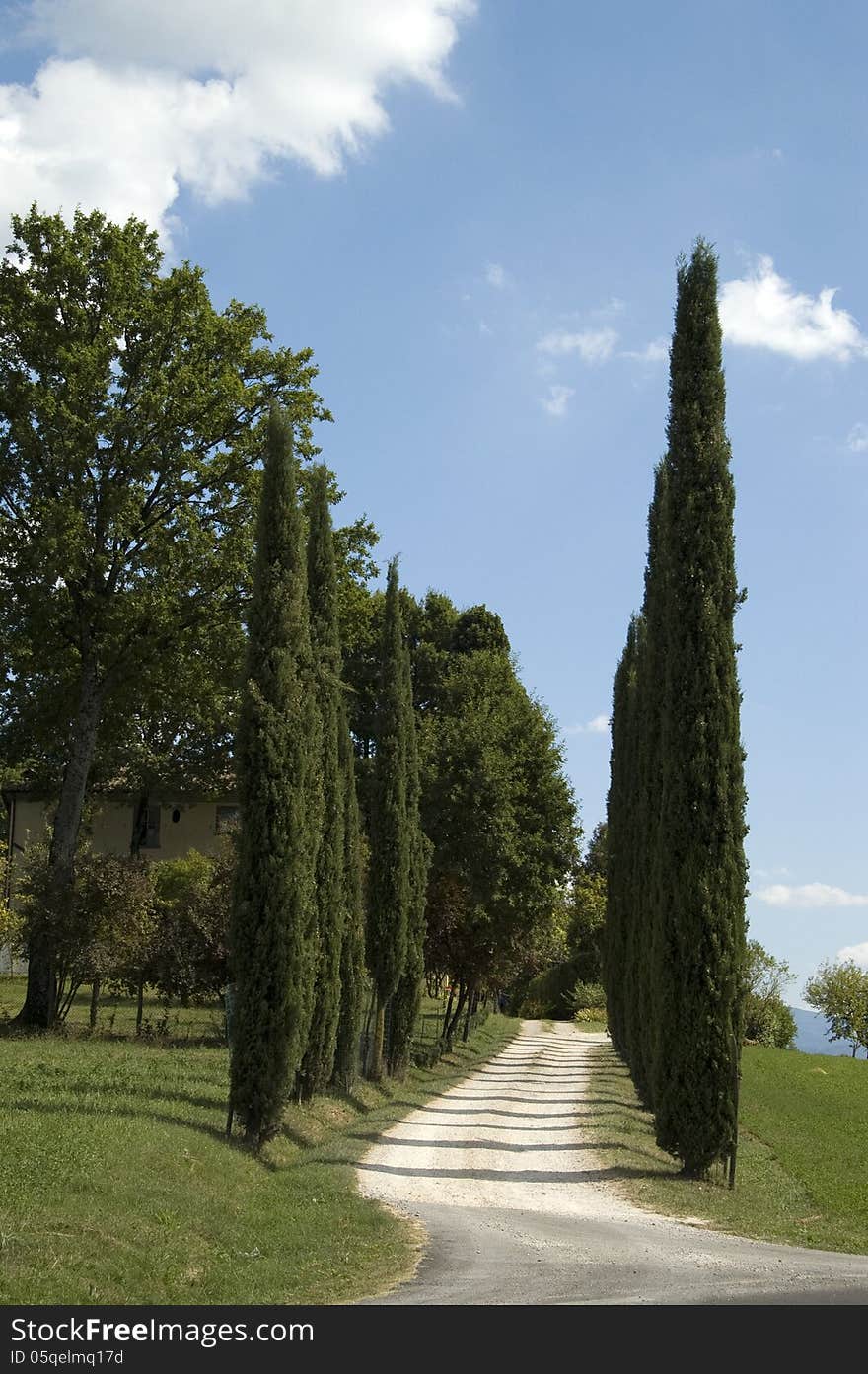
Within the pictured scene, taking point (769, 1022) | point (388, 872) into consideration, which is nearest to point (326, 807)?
point (388, 872)

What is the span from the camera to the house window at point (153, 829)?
54312 millimetres

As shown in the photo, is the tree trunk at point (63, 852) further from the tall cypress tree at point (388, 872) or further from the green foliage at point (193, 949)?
the tall cypress tree at point (388, 872)

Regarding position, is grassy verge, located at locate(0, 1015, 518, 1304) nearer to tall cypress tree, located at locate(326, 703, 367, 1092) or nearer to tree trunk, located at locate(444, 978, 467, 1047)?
tall cypress tree, located at locate(326, 703, 367, 1092)

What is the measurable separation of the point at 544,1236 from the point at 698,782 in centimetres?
686

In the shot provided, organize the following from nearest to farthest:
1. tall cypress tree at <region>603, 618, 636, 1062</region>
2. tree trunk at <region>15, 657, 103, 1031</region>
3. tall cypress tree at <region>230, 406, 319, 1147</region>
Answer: tall cypress tree at <region>230, 406, 319, 1147</region>, tree trunk at <region>15, 657, 103, 1031</region>, tall cypress tree at <region>603, 618, 636, 1062</region>

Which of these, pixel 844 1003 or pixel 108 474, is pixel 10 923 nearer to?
pixel 108 474

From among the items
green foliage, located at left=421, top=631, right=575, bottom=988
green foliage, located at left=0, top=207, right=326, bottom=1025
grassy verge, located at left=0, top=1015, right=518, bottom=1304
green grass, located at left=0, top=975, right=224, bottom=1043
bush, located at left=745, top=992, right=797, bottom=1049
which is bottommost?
bush, located at left=745, top=992, right=797, bottom=1049

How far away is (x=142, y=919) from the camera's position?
26.1 m

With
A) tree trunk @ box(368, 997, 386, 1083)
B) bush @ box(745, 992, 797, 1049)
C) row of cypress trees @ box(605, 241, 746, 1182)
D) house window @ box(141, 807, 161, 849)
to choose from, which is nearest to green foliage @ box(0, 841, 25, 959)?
tree trunk @ box(368, 997, 386, 1083)

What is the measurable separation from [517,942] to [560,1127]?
1723 cm

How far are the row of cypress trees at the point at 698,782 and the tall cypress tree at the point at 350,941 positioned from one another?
6.51 metres

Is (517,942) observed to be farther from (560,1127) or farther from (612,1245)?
(612,1245)

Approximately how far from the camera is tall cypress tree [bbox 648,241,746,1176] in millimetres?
16016

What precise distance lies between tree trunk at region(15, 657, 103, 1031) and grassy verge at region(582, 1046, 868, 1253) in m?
11.6
